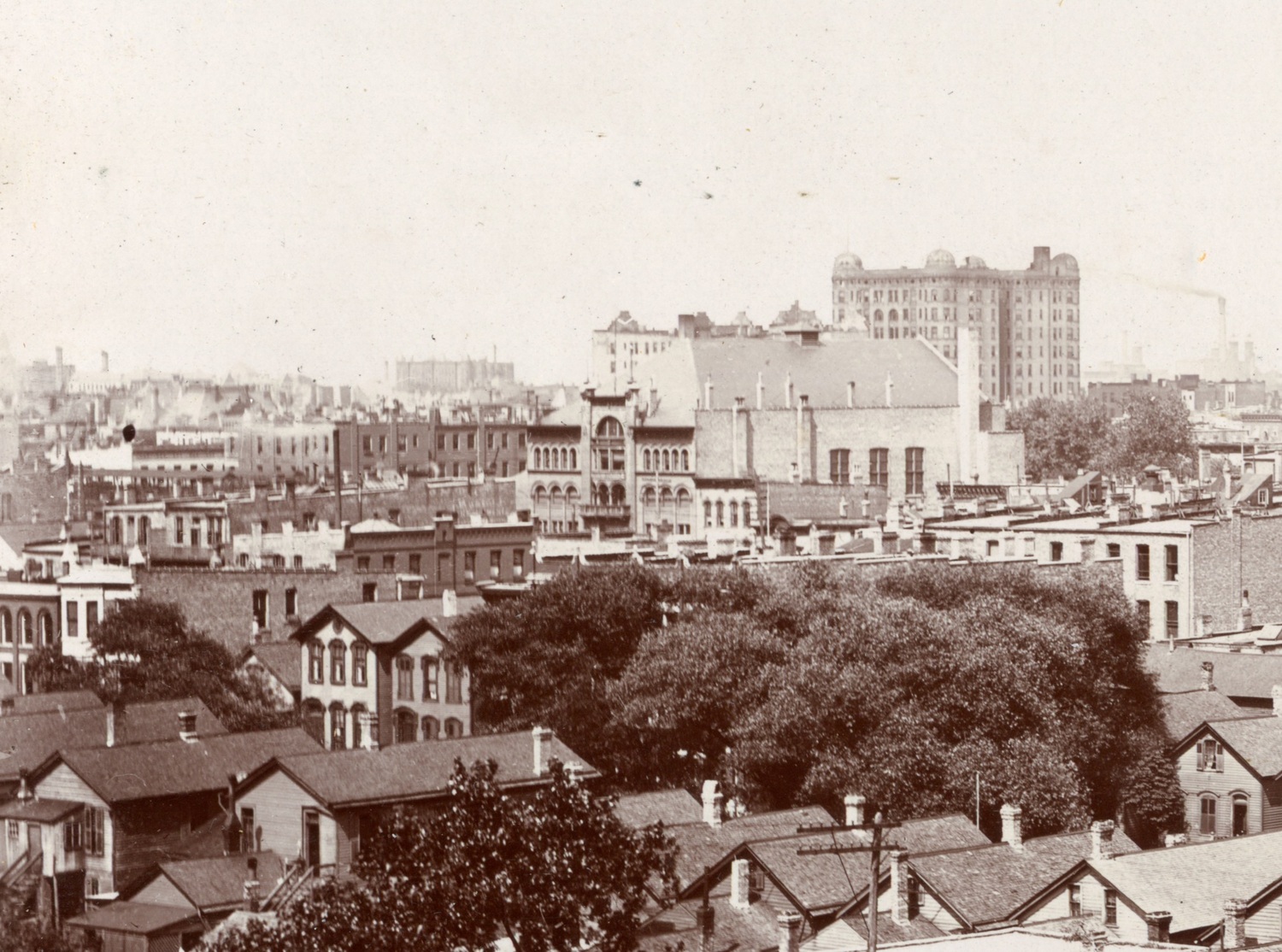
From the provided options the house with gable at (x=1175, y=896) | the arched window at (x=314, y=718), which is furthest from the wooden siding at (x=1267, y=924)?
the arched window at (x=314, y=718)

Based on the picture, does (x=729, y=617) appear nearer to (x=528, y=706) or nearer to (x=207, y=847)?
(x=528, y=706)

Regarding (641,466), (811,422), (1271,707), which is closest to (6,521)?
(641,466)

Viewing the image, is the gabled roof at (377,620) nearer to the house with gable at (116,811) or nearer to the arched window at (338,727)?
the arched window at (338,727)

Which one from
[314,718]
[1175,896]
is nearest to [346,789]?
[1175,896]

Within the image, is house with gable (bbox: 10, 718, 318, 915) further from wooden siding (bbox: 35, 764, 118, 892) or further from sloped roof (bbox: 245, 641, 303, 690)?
sloped roof (bbox: 245, 641, 303, 690)

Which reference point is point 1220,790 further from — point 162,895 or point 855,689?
point 162,895
